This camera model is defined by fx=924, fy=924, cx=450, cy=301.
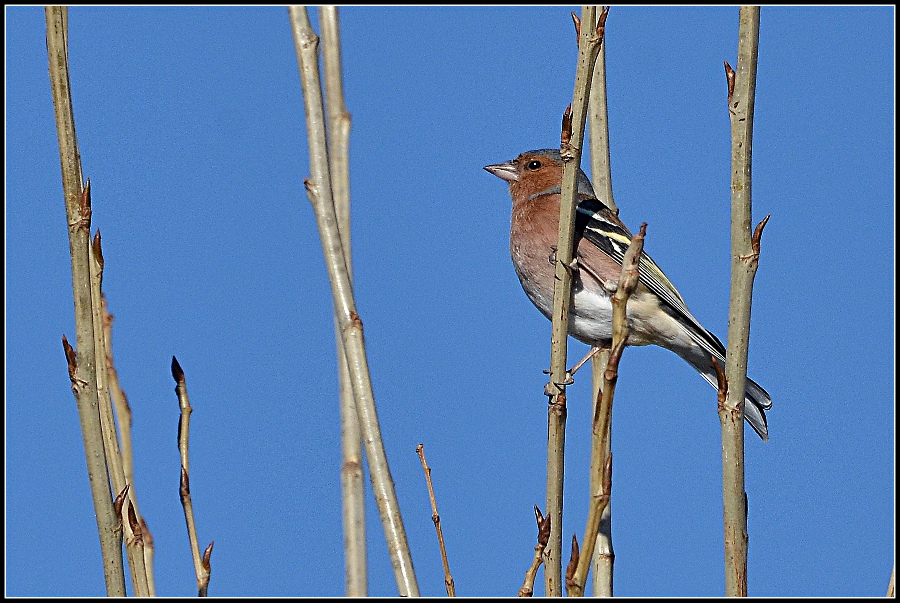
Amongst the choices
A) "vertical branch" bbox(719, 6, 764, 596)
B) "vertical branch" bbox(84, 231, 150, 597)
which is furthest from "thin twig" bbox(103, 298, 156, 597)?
"vertical branch" bbox(719, 6, 764, 596)

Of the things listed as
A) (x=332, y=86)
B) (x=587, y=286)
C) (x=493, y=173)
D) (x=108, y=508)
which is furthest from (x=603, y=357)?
(x=493, y=173)

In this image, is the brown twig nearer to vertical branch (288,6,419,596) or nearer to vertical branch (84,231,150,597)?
vertical branch (288,6,419,596)

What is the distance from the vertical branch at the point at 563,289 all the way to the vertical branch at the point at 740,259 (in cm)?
46

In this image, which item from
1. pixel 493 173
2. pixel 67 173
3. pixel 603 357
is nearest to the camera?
pixel 67 173

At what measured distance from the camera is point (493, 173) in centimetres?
718

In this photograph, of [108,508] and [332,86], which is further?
[332,86]

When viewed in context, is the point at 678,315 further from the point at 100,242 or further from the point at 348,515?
the point at 100,242

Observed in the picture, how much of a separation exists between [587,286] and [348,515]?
3057mm

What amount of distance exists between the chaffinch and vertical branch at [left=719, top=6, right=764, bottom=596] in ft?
8.57

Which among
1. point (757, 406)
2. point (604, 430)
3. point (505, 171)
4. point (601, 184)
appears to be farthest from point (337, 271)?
point (505, 171)

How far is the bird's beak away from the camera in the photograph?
7.13 meters

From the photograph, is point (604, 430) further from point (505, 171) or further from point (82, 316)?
point (505, 171)

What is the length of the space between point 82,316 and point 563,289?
1551 millimetres

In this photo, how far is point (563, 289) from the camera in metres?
3.19
